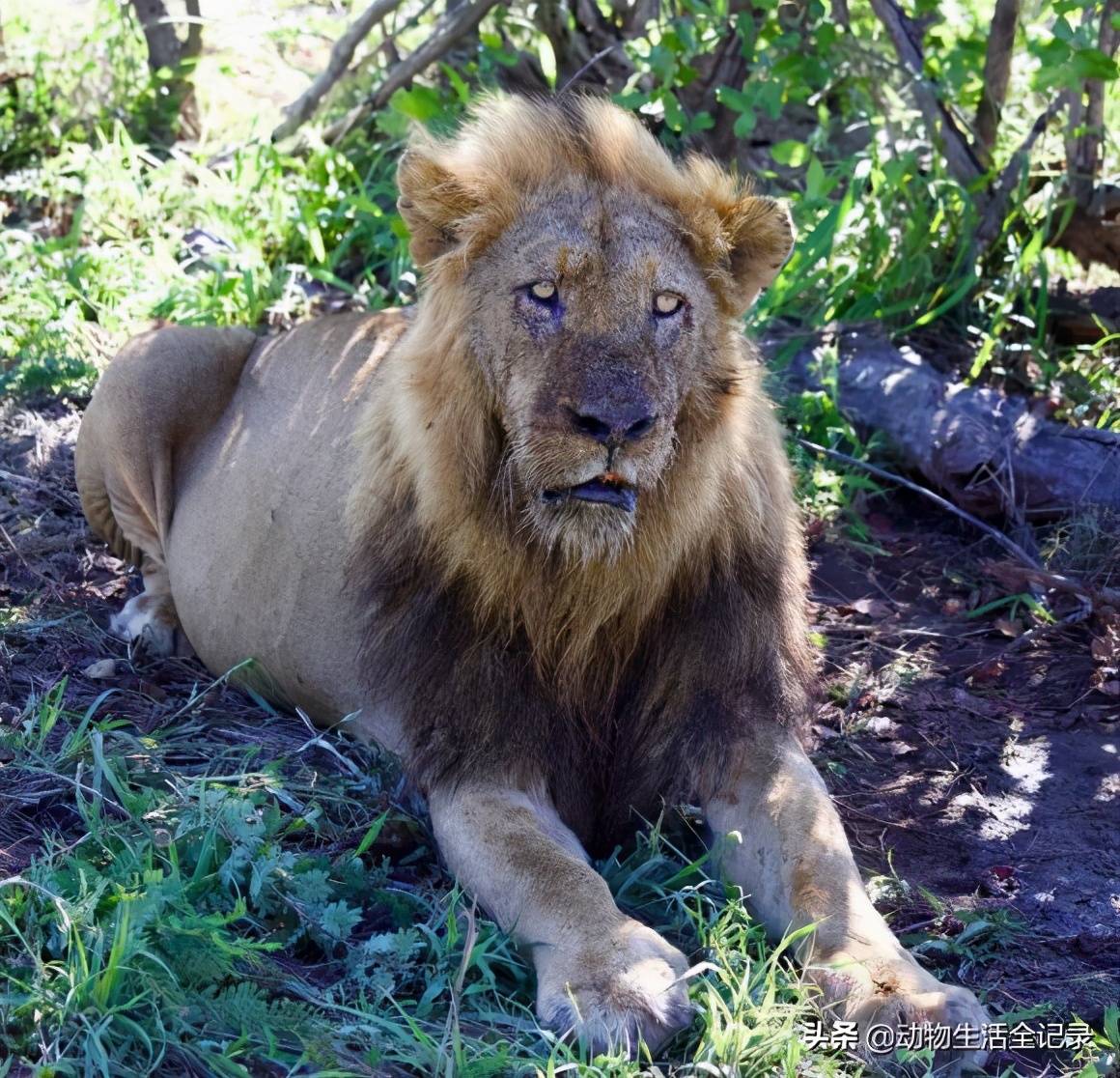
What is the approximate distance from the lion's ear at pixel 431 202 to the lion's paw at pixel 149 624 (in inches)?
74.0

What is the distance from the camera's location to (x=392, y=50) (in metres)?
7.08

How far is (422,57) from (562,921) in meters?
4.87

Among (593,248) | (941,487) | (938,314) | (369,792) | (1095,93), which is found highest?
(1095,93)

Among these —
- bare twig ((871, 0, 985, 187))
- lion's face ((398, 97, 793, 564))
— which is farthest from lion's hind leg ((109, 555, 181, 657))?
bare twig ((871, 0, 985, 187))

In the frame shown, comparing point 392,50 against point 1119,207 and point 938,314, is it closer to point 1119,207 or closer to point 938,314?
point 938,314

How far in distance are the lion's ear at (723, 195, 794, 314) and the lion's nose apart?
59cm

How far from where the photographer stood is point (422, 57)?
268 inches

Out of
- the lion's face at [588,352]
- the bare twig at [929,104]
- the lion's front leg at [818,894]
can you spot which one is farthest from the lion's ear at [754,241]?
the bare twig at [929,104]

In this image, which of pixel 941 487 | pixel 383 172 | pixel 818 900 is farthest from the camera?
pixel 383 172

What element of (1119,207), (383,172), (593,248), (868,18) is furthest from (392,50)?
(593,248)

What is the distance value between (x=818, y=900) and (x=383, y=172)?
191 inches

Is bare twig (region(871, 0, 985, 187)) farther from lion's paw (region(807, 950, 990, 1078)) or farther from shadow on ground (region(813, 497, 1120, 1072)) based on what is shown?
lion's paw (region(807, 950, 990, 1078))

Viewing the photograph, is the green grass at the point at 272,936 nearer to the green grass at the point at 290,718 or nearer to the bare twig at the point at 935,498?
the green grass at the point at 290,718

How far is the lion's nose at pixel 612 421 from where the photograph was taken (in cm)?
289
